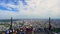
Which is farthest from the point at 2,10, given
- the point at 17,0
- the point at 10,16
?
the point at 17,0

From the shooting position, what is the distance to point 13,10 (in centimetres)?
191

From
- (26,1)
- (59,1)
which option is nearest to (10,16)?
(26,1)

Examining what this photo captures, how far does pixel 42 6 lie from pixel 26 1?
253mm

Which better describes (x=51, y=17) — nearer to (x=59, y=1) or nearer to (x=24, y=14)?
(x=59, y=1)

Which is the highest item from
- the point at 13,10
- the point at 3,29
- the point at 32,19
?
the point at 13,10

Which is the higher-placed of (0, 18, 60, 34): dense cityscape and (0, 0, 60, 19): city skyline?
(0, 0, 60, 19): city skyline

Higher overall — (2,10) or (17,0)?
(17,0)

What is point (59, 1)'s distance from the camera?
1.98 meters

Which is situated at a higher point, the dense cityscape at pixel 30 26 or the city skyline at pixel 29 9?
the city skyline at pixel 29 9

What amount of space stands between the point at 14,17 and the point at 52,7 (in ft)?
1.95

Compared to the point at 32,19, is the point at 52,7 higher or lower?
higher

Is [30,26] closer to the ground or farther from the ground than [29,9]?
closer to the ground

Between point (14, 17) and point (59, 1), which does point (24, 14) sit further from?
point (59, 1)

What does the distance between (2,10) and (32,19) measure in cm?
46
